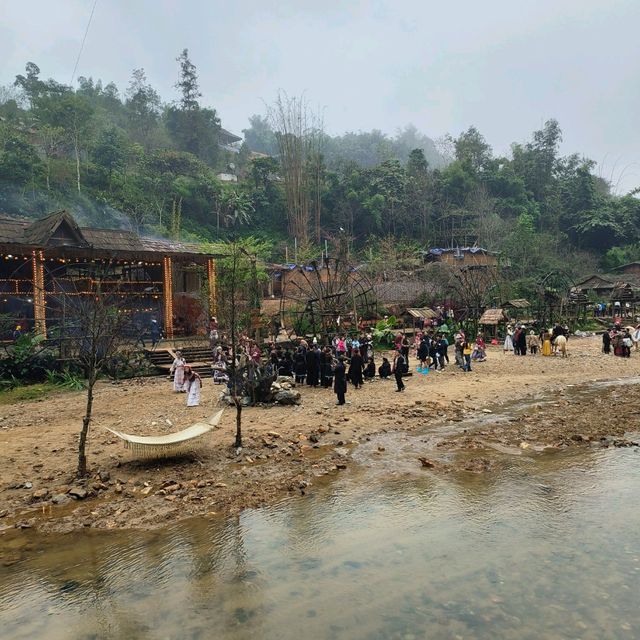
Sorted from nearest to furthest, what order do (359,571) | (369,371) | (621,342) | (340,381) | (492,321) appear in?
(359,571)
(340,381)
(369,371)
(621,342)
(492,321)

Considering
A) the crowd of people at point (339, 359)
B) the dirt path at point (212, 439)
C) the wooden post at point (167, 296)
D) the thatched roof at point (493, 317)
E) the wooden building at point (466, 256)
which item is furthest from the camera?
the wooden building at point (466, 256)

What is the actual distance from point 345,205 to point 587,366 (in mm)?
33223

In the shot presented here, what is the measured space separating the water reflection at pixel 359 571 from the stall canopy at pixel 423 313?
20563mm

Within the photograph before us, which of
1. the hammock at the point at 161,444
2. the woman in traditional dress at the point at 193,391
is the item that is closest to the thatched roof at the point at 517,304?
the woman in traditional dress at the point at 193,391

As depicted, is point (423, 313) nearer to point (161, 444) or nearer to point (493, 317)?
point (493, 317)

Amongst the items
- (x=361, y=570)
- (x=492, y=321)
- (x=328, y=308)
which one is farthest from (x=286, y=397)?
(x=492, y=321)

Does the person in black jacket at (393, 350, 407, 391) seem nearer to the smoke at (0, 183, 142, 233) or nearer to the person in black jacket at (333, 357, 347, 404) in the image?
the person in black jacket at (333, 357, 347, 404)

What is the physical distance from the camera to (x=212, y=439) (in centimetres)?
1127

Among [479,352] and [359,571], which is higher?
[479,352]

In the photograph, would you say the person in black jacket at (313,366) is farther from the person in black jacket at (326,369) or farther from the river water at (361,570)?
the river water at (361,570)

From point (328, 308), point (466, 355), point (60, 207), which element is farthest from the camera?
point (60, 207)

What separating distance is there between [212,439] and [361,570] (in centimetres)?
545

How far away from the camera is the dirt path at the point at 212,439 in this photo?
8484 millimetres

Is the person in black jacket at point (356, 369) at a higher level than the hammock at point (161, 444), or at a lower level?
higher
